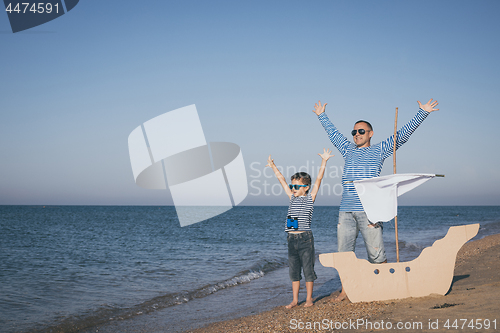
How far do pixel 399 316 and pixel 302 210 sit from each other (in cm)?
160

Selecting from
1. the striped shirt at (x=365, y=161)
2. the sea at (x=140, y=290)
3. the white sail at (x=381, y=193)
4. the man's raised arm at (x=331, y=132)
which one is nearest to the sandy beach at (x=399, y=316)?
the white sail at (x=381, y=193)

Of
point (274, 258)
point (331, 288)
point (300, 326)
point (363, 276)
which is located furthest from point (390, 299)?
point (274, 258)

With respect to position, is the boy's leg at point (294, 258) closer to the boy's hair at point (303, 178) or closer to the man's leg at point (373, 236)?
the boy's hair at point (303, 178)

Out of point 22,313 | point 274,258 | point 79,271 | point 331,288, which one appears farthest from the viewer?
point 274,258

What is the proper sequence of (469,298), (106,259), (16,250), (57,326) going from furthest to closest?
(16,250)
(106,259)
(57,326)
(469,298)

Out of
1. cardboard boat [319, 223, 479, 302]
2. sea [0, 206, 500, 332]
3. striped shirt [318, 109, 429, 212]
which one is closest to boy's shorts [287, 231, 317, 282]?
cardboard boat [319, 223, 479, 302]

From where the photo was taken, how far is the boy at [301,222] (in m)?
4.24

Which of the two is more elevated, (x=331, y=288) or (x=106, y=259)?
(x=331, y=288)

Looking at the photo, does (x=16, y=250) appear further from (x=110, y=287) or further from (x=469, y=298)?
(x=469, y=298)

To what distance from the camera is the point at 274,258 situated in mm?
11500

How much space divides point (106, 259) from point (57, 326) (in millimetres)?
7661

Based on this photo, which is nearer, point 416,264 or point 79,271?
point 416,264

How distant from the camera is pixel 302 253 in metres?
4.27

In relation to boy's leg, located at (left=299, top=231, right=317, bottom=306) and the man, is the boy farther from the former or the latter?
the man
